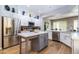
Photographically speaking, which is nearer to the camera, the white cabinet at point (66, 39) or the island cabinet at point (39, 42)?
the white cabinet at point (66, 39)

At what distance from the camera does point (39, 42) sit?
3.49 metres

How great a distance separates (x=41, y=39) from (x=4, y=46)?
1.53m

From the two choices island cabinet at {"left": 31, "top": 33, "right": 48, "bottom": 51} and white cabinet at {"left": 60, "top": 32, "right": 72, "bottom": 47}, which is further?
island cabinet at {"left": 31, "top": 33, "right": 48, "bottom": 51}

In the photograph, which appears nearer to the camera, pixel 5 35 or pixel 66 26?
pixel 66 26

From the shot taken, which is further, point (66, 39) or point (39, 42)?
point (66, 39)

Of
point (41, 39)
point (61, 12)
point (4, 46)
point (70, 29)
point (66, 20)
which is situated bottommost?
point (4, 46)

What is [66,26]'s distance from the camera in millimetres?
3152

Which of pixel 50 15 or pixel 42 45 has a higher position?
pixel 50 15

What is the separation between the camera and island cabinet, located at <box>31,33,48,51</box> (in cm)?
346

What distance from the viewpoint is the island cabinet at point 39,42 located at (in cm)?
346

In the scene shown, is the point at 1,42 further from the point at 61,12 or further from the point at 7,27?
the point at 61,12

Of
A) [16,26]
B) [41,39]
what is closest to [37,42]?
[41,39]
